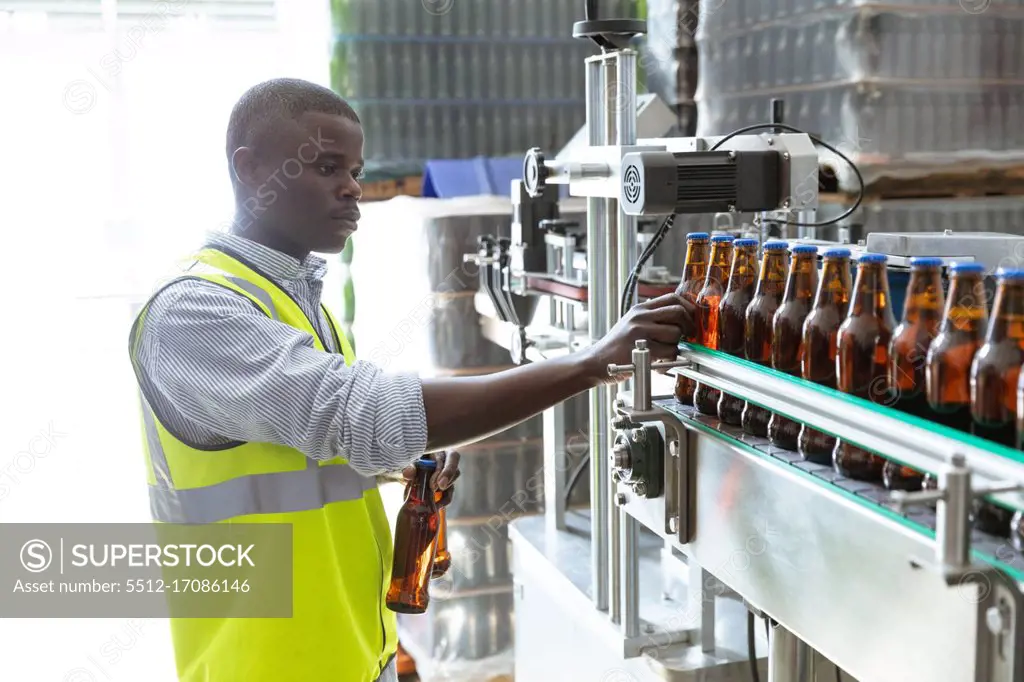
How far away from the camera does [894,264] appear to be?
123cm

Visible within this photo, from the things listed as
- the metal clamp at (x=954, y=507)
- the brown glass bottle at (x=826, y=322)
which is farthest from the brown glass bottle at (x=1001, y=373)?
the brown glass bottle at (x=826, y=322)

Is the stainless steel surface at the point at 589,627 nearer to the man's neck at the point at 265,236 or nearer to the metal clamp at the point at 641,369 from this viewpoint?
the metal clamp at the point at 641,369

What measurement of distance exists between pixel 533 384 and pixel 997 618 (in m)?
0.66

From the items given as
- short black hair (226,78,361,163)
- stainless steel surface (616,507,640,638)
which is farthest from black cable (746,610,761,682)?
short black hair (226,78,361,163)

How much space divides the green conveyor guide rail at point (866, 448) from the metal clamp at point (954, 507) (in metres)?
0.02

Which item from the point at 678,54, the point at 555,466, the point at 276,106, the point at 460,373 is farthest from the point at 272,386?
the point at 678,54

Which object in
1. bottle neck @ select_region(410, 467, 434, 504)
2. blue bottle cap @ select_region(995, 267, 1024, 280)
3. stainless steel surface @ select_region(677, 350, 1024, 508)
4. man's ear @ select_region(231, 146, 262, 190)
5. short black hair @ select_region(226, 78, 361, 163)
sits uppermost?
short black hair @ select_region(226, 78, 361, 163)

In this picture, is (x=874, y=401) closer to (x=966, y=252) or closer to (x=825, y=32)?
(x=966, y=252)

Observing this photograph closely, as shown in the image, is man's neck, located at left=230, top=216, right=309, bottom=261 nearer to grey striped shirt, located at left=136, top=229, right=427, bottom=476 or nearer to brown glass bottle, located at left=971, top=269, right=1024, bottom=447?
grey striped shirt, located at left=136, top=229, right=427, bottom=476

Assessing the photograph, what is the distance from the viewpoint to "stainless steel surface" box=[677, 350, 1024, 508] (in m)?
0.80

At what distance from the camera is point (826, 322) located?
3.69ft

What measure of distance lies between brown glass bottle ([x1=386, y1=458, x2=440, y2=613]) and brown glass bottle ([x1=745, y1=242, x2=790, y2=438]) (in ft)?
2.17

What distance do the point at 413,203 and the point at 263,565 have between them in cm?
213

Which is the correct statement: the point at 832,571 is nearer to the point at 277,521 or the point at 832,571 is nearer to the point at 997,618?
the point at 997,618
